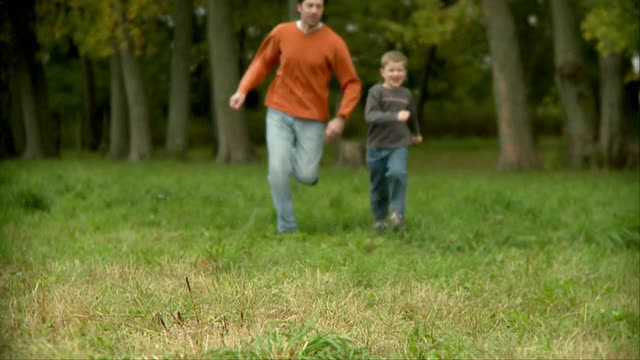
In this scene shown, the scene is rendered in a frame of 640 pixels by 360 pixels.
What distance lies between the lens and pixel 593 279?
6.20 meters

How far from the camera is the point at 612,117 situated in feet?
73.0

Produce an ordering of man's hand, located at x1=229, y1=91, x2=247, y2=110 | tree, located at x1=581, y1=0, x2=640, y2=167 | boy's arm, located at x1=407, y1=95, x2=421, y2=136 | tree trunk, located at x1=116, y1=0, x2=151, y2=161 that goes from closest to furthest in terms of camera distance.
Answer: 1. man's hand, located at x1=229, y1=91, x2=247, y2=110
2. boy's arm, located at x1=407, y1=95, x2=421, y2=136
3. tree, located at x1=581, y1=0, x2=640, y2=167
4. tree trunk, located at x1=116, y1=0, x2=151, y2=161

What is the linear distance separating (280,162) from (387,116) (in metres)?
1.07

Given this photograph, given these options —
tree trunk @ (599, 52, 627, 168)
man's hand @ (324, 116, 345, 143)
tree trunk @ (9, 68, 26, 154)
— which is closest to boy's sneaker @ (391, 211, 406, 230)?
man's hand @ (324, 116, 345, 143)

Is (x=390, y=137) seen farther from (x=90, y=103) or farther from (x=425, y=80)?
(x=90, y=103)

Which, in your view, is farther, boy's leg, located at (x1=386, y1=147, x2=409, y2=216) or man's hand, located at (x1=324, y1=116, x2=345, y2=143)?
boy's leg, located at (x1=386, y1=147, x2=409, y2=216)

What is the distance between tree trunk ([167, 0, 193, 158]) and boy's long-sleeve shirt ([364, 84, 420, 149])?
60.3 feet

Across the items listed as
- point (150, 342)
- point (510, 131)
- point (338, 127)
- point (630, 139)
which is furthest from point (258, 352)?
point (630, 139)

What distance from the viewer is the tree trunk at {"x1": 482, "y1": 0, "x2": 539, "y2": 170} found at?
20.9 meters

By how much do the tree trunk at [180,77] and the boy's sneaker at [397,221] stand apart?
18.6m

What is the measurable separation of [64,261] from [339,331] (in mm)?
2616

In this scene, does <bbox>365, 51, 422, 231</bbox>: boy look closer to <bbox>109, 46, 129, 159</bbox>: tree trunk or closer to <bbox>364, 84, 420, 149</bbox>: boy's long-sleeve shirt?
<bbox>364, 84, 420, 149</bbox>: boy's long-sleeve shirt

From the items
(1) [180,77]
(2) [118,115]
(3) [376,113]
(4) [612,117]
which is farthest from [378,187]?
(2) [118,115]

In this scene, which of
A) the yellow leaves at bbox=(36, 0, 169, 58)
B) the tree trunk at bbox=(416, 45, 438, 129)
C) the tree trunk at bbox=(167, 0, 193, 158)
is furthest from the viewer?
the tree trunk at bbox=(416, 45, 438, 129)
